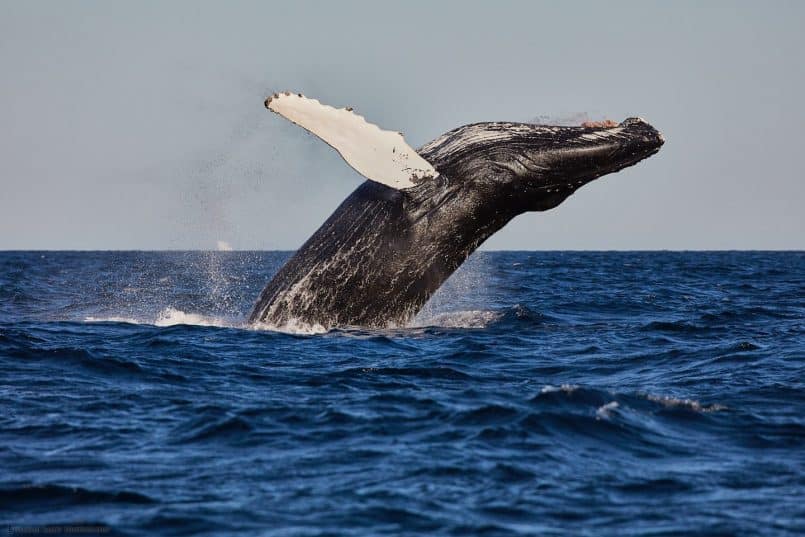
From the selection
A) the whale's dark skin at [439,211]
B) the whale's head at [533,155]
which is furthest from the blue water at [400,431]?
the whale's head at [533,155]

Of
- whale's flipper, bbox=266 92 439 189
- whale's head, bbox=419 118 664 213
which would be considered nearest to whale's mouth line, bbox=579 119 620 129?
whale's head, bbox=419 118 664 213

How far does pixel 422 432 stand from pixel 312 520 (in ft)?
6.79

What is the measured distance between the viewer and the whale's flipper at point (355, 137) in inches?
447

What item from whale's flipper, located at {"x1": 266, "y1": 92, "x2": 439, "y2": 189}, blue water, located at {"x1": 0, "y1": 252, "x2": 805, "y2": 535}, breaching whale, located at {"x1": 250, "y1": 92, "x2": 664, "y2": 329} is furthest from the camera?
breaching whale, located at {"x1": 250, "y1": 92, "x2": 664, "y2": 329}

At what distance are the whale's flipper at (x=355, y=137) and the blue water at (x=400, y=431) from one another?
1964 millimetres

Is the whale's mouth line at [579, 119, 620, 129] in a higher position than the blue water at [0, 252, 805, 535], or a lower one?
higher

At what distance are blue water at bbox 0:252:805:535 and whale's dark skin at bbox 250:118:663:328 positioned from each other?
1.72 feet

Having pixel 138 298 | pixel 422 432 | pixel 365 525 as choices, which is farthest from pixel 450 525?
pixel 138 298

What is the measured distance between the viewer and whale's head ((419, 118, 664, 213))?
12719 mm

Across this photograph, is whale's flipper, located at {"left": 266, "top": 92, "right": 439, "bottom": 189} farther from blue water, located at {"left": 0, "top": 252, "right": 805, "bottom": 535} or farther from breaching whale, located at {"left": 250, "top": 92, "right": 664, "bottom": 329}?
blue water, located at {"left": 0, "top": 252, "right": 805, "bottom": 535}

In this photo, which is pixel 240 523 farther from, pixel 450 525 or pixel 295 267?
pixel 295 267

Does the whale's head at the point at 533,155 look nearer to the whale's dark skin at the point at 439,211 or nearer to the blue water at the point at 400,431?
the whale's dark skin at the point at 439,211

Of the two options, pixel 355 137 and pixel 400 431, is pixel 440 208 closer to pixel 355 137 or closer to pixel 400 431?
pixel 355 137

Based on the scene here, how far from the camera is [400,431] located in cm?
804
